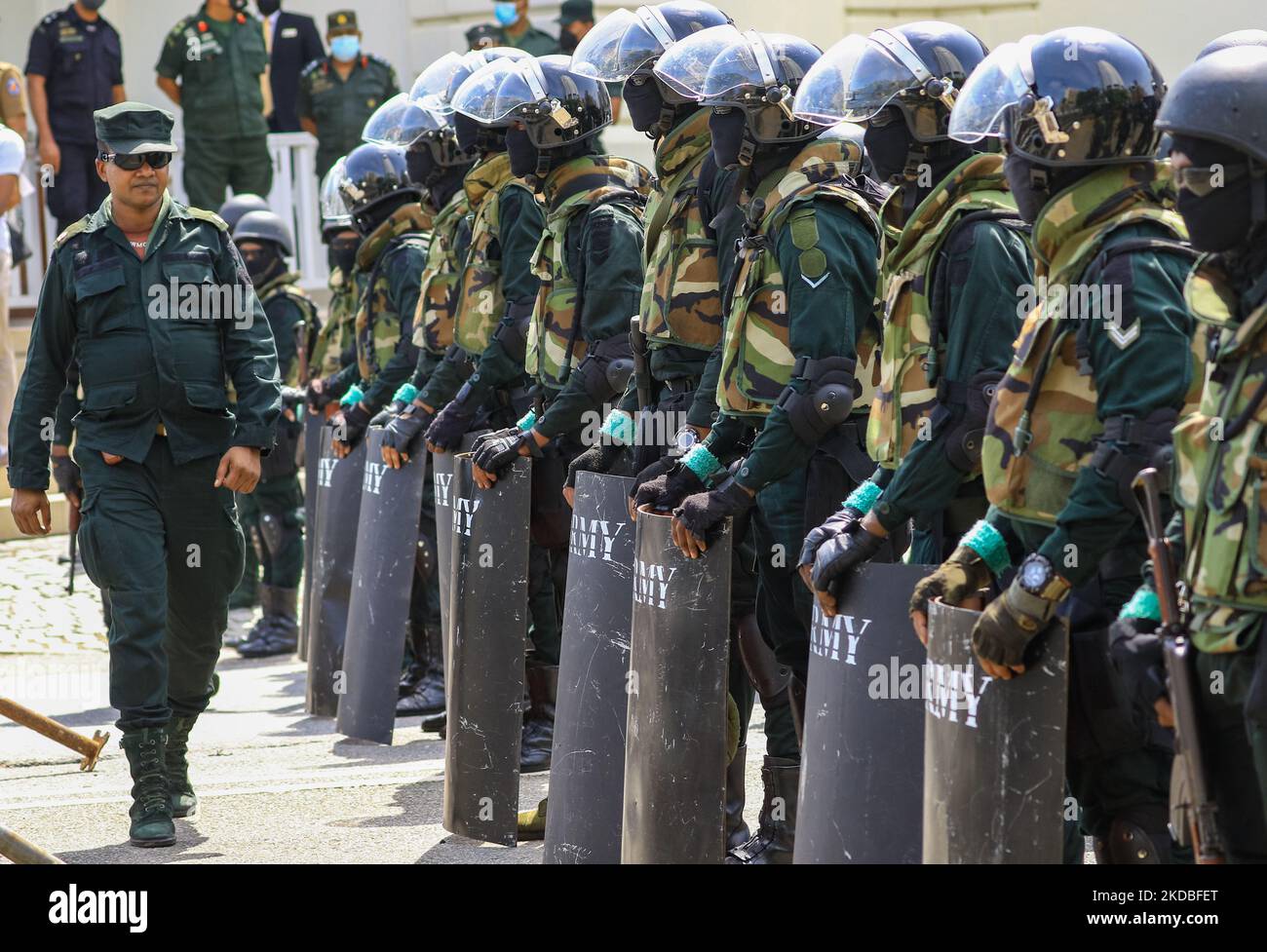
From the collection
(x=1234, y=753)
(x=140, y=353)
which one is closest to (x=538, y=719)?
(x=140, y=353)

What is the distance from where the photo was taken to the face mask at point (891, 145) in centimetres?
524

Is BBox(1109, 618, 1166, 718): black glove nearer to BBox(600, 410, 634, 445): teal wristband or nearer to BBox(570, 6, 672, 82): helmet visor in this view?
BBox(600, 410, 634, 445): teal wristband

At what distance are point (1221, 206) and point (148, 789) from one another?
412 centimetres

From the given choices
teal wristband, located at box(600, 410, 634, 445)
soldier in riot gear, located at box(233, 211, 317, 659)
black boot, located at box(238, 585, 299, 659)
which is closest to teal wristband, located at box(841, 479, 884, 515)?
teal wristband, located at box(600, 410, 634, 445)

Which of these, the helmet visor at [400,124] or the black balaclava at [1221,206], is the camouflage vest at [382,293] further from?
the black balaclava at [1221,206]

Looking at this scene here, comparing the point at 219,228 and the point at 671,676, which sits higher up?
the point at 219,228

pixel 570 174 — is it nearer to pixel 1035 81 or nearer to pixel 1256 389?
pixel 1035 81

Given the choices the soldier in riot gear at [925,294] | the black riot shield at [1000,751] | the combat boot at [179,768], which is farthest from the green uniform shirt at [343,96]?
the black riot shield at [1000,751]

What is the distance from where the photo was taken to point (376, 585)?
7.88 metres

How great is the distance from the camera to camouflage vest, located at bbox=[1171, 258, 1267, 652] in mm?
3654

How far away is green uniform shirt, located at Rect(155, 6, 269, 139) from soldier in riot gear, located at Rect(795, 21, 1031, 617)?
390 inches

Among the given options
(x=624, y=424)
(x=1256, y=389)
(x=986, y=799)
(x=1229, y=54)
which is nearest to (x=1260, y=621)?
(x=1256, y=389)
